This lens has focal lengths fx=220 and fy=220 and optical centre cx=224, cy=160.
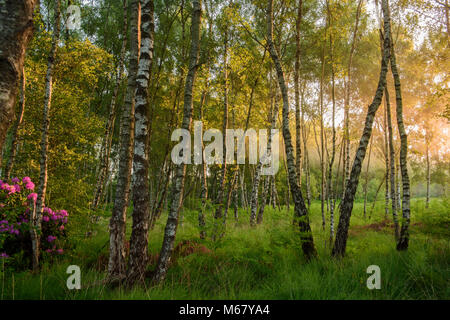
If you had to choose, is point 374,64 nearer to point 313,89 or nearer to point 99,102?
point 313,89

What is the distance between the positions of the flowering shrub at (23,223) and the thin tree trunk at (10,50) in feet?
13.4

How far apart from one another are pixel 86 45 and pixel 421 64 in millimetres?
15582

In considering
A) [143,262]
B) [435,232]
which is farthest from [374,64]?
[143,262]

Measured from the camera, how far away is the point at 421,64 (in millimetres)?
10422

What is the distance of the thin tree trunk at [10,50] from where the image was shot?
1610 millimetres

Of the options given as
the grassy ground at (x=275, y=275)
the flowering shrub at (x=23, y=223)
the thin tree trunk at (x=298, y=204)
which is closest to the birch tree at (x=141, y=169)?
the grassy ground at (x=275, y=275)

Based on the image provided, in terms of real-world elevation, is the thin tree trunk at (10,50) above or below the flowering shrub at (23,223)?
above

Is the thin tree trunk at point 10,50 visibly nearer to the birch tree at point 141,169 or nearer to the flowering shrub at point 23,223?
the birch tree at point 141,169

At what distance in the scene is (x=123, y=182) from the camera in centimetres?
452

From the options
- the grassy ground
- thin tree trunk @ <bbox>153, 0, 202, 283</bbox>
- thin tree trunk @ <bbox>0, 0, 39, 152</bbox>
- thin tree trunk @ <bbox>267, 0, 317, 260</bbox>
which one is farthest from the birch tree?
thin tree trunk @ <bbox>267, 0, 317, 260</bbox>

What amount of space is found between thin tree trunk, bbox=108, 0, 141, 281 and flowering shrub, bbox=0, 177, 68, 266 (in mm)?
1814

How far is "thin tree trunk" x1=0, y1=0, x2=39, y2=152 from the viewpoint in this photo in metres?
1.61

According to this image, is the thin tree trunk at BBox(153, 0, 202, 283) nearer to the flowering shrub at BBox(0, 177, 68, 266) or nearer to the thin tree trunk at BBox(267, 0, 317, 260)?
the thin tree trunk at BBox(267, 0, 317, 260)
